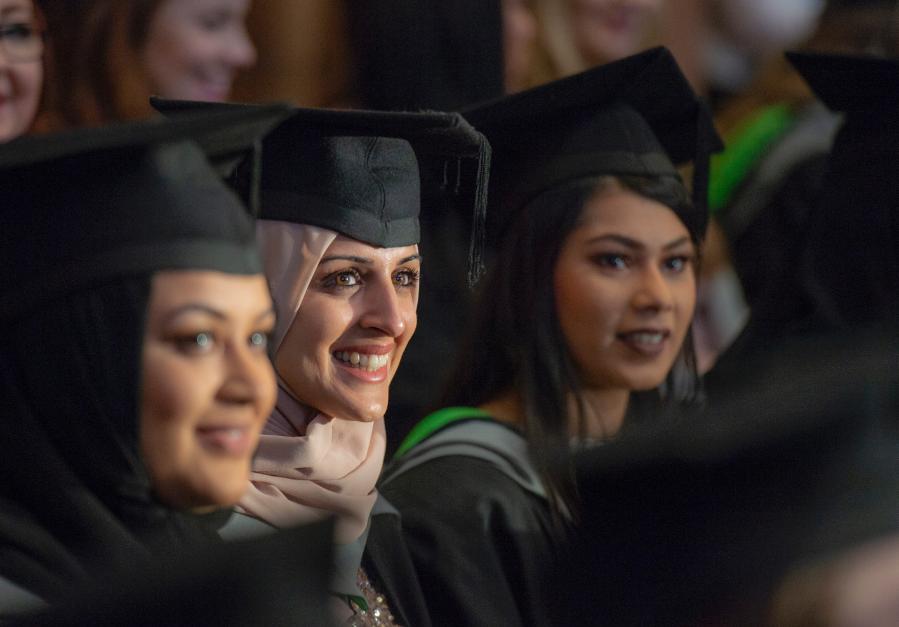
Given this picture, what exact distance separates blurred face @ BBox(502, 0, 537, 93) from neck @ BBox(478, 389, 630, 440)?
6.24 ft

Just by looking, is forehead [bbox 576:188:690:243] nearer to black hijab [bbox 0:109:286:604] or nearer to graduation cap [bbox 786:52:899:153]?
graduation cap [bbox 786:52:899:153]

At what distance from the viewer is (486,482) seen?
4203 mm

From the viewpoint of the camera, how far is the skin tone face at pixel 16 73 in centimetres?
478

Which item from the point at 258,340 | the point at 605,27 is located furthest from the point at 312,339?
the point at 605,27

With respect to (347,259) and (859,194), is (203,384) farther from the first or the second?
(859,194)

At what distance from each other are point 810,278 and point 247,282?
2.44 m

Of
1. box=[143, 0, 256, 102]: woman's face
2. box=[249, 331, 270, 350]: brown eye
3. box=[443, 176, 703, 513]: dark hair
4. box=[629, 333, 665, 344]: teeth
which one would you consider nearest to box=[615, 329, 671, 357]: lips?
box=[629, 333, 665, 344]: teeth

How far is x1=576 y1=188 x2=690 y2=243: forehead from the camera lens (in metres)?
4.34

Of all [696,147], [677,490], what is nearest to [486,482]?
[696,147]

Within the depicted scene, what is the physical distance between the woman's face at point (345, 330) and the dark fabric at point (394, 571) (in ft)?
1.00

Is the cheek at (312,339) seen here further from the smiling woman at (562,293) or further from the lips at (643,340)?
the lips at (643,340)

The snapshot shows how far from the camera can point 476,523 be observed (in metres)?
4.13

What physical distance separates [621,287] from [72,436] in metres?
1.82

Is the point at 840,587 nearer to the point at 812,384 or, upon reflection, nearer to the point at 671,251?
the point at 812,384
